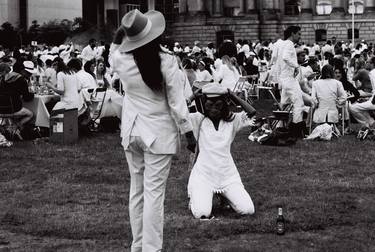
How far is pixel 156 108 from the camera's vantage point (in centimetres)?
578

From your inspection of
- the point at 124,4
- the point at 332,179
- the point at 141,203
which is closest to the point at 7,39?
the point at 124,4

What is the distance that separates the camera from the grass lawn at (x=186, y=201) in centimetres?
692

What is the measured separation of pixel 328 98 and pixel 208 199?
6.88 metres

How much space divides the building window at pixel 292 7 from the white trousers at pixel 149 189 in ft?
172

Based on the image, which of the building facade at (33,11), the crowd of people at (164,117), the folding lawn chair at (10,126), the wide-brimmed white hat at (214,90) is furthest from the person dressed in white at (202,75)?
the building facade at (33,11)

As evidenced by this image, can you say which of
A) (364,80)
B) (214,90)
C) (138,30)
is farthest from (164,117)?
(364,80)

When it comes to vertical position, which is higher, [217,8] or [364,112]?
[217,8]

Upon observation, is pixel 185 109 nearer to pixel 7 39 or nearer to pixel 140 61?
pixel 140 61

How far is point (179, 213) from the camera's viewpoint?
8.04 meters

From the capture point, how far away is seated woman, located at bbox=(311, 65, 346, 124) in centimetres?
1408

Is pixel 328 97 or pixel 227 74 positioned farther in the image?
pixel 227 74

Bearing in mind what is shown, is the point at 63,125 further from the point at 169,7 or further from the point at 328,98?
the point at 169,7

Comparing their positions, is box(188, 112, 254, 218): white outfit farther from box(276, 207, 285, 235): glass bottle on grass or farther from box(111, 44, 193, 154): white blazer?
box(111, 44, 193, 154): white blazer

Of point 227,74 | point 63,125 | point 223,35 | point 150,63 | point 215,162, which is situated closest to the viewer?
point 150,63
